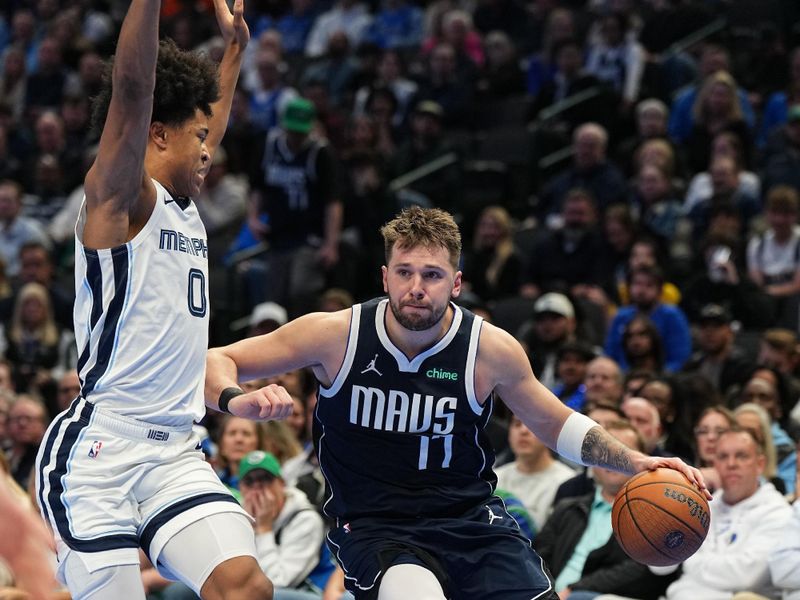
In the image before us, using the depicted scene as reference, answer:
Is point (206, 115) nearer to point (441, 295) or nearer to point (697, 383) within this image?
point (441, 295)

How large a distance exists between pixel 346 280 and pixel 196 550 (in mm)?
8612

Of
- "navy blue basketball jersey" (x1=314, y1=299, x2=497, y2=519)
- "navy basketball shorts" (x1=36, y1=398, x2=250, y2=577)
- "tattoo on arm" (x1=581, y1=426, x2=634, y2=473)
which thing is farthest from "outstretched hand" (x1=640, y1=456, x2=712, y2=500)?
"navy basketball shorts" (x1=36, y1=398, x2=250, y2=577)

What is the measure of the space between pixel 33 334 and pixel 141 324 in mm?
8289

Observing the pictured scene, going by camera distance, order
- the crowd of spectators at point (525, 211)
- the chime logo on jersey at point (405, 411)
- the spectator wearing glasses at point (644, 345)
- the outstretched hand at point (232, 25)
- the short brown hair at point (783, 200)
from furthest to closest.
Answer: the short brown hair at point (783, 200) → the spectator wearing glasses at point (644, 345) → the crowd of spectators at point (525, 211) → the outstretched hand at point (232, 25) → the chime logo on jersey at point (405, 411)

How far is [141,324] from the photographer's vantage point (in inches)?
200

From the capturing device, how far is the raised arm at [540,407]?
6016 mm

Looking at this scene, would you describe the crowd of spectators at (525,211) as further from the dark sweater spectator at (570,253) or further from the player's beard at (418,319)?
the player's beard at (418,319)

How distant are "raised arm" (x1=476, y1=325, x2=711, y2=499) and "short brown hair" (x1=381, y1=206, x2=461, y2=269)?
1.45ft

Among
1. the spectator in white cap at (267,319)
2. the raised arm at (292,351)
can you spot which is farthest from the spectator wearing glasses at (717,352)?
the raised arm at (292,351)

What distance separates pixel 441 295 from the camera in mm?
5848

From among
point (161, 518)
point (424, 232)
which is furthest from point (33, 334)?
point (161, 518)

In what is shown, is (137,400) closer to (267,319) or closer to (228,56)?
(228,56)

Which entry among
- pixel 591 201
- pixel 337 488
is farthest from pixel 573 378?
pixel 337 488

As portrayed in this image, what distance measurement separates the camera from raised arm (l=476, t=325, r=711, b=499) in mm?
6016
